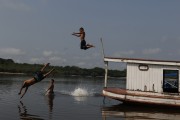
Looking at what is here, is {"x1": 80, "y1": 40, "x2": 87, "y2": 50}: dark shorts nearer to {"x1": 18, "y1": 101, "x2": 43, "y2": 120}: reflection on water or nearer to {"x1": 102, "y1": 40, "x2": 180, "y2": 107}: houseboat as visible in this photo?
{"x1": 102, "y1": 40, "x2": 180, "y2": 107}: houseboat

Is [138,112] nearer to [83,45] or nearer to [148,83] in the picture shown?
[148,83]

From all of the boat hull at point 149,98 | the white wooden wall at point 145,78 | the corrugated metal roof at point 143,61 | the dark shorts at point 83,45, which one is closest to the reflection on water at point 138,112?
the boat hull at point 149,98

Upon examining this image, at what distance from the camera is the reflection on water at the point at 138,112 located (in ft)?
61.1

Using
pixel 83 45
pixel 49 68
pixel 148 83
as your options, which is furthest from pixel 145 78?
pixel 49 68

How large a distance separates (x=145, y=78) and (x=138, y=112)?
9.64ft

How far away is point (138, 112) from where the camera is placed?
2028 cm

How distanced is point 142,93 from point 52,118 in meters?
7.36

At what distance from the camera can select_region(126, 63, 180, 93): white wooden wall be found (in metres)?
22.2

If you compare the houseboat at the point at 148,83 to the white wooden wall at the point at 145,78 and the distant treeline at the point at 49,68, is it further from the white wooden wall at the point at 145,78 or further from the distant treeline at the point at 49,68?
the distant treeline at the point at 49,68

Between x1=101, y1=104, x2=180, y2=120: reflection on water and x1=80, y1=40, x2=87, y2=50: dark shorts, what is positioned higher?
x1=80, y1=40, x2=87, y2=50: dark shorts

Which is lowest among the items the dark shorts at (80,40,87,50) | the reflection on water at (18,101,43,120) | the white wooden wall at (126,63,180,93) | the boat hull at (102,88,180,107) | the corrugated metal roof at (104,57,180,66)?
the reflection on water at (18,101,43,120)

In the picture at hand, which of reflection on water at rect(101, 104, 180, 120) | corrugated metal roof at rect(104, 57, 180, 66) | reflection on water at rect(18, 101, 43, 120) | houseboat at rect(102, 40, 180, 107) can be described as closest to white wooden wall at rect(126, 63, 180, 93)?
houseboat at rect(102, 40, 180, 107)

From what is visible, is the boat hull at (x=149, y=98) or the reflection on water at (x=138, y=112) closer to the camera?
the reflection on water at (x=138, y=112)

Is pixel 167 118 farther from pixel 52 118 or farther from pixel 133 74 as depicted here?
pixel 52 118
